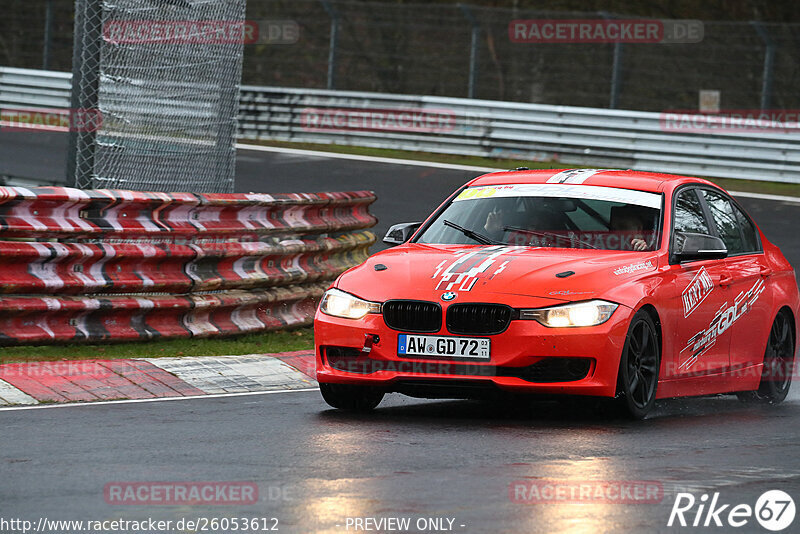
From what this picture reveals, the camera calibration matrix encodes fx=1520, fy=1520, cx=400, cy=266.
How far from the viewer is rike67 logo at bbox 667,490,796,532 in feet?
19.5

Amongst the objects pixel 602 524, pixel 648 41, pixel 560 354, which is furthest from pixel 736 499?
pixel 648 41

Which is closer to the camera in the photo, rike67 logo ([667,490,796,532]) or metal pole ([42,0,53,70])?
rike67 logo ([667,490,796,532])

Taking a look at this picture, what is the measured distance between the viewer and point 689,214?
9883 millimetres

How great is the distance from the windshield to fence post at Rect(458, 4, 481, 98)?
1690 centimetres

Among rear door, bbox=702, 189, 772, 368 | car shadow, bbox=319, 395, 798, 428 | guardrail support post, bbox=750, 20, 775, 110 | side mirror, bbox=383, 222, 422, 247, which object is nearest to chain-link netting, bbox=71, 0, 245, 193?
side mirror, bbox=383, 222, 422, 247

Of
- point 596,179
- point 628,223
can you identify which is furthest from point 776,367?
point 596,179

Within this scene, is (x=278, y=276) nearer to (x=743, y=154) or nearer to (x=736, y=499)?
(x=736, y=499)

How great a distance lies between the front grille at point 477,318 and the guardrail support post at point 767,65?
58.1 ft

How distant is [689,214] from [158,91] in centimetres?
482

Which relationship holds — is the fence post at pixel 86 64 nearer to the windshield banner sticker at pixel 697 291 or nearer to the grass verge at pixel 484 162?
the windshield banner sticker at pixel 697 291

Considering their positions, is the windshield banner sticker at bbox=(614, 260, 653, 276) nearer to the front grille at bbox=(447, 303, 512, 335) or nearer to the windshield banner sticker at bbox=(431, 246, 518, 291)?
the windshield banner sticker at bbox=(431, 246, 518, 291)

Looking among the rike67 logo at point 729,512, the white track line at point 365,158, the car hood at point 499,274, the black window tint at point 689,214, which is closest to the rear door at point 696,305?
the black window tint at point 689,214

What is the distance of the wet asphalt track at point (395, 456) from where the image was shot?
19.6 feet

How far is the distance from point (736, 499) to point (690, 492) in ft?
0.68
